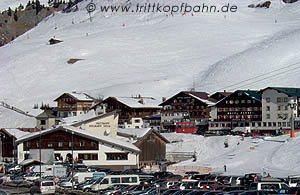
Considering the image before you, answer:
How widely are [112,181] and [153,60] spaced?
11665cm

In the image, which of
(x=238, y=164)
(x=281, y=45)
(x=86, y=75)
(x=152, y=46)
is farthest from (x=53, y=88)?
(x=238, y=164)

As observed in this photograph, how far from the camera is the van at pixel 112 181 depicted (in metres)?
39.3

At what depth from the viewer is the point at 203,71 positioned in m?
140

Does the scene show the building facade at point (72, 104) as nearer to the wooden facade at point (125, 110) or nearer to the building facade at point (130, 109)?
the building facade at point (130, 109)

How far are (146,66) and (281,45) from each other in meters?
A: 30.8

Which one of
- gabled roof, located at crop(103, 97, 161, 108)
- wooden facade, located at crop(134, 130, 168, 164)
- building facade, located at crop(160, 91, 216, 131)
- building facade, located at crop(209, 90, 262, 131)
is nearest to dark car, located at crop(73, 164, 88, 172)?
wooden facade, located at crop(134, 130, 168, 164)

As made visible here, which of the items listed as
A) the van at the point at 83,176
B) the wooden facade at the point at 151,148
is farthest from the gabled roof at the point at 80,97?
the van at the point at 83,176

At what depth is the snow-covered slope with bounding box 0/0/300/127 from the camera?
128 metres

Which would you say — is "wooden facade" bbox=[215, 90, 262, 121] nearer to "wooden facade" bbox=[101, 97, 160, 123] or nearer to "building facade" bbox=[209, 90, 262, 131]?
"building facade" bbox=[209, 90, 262, 131]

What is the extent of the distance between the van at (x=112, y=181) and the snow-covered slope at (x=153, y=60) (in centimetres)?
7005

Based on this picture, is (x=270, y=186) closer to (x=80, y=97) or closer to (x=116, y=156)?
(x=116, y=156)

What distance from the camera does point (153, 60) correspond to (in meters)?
156

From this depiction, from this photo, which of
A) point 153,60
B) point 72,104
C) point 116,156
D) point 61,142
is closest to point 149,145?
point 116,156

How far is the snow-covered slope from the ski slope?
43.2 metres
